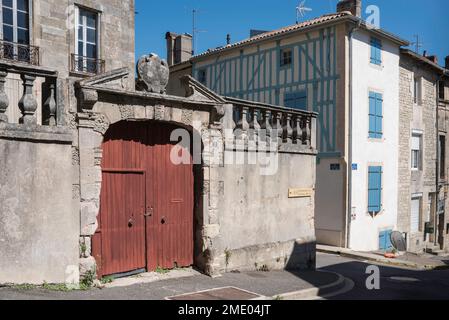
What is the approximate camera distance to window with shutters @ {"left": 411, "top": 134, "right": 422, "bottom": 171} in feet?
54.9

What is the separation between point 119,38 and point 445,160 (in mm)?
15341

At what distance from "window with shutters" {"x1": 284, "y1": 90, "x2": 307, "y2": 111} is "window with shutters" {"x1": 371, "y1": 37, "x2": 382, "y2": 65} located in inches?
103

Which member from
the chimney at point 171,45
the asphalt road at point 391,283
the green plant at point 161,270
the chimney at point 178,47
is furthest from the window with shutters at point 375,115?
the green plant at point 161,270

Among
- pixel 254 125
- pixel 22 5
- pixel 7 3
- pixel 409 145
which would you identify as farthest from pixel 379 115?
pixel 7 3

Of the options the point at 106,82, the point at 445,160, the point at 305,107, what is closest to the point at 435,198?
the point at 445,160

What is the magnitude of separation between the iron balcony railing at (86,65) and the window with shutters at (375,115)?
340 inches

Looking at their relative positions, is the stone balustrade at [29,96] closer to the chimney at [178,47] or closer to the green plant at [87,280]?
the green plant at [87,280]

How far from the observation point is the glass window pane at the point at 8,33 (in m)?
8.68

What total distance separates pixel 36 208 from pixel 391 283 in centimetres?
643

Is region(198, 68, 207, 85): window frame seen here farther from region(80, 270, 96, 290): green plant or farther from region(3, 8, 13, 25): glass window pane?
region(80, 270, 96, 290): green plant

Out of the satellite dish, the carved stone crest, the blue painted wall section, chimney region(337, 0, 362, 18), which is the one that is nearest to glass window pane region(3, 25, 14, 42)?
the carved stone crest

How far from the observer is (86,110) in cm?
493

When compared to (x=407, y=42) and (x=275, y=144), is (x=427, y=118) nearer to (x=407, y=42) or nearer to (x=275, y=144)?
(x=407, y=42)

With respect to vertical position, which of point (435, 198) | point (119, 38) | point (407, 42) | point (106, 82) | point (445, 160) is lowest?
point (435, 198)
